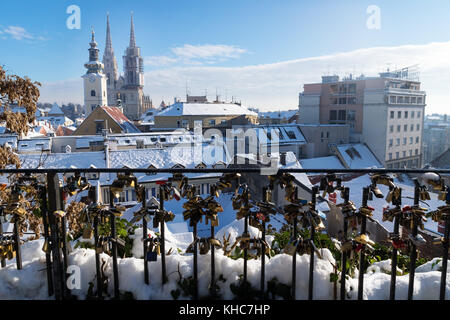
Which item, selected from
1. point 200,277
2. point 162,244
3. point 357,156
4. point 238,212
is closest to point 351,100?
point 357,156

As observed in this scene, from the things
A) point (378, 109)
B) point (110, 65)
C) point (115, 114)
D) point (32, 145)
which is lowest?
point (32, 145)

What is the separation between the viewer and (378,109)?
43.0 metres

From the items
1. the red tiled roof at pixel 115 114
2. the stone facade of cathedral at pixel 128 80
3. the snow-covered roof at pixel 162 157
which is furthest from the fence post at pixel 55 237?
the stone facade of cathedral at pixel 128 80

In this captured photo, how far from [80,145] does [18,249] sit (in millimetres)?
34763

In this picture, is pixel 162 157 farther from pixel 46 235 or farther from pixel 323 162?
pixel 46 235

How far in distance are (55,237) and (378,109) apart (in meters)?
45.9

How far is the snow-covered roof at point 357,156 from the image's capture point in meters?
36.9

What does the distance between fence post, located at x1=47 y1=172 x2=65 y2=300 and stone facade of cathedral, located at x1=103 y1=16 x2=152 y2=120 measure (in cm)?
9399

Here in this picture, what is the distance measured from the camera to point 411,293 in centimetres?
242

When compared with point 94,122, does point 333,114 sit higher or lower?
higher

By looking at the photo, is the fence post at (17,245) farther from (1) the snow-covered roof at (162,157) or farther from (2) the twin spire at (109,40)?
(2) the twin spire at (109,40)

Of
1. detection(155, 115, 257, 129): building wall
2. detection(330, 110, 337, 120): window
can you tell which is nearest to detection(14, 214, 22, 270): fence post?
detection(330, 110, 337, 120): window

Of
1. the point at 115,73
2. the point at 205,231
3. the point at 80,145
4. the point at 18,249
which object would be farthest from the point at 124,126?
the point at 115,73
